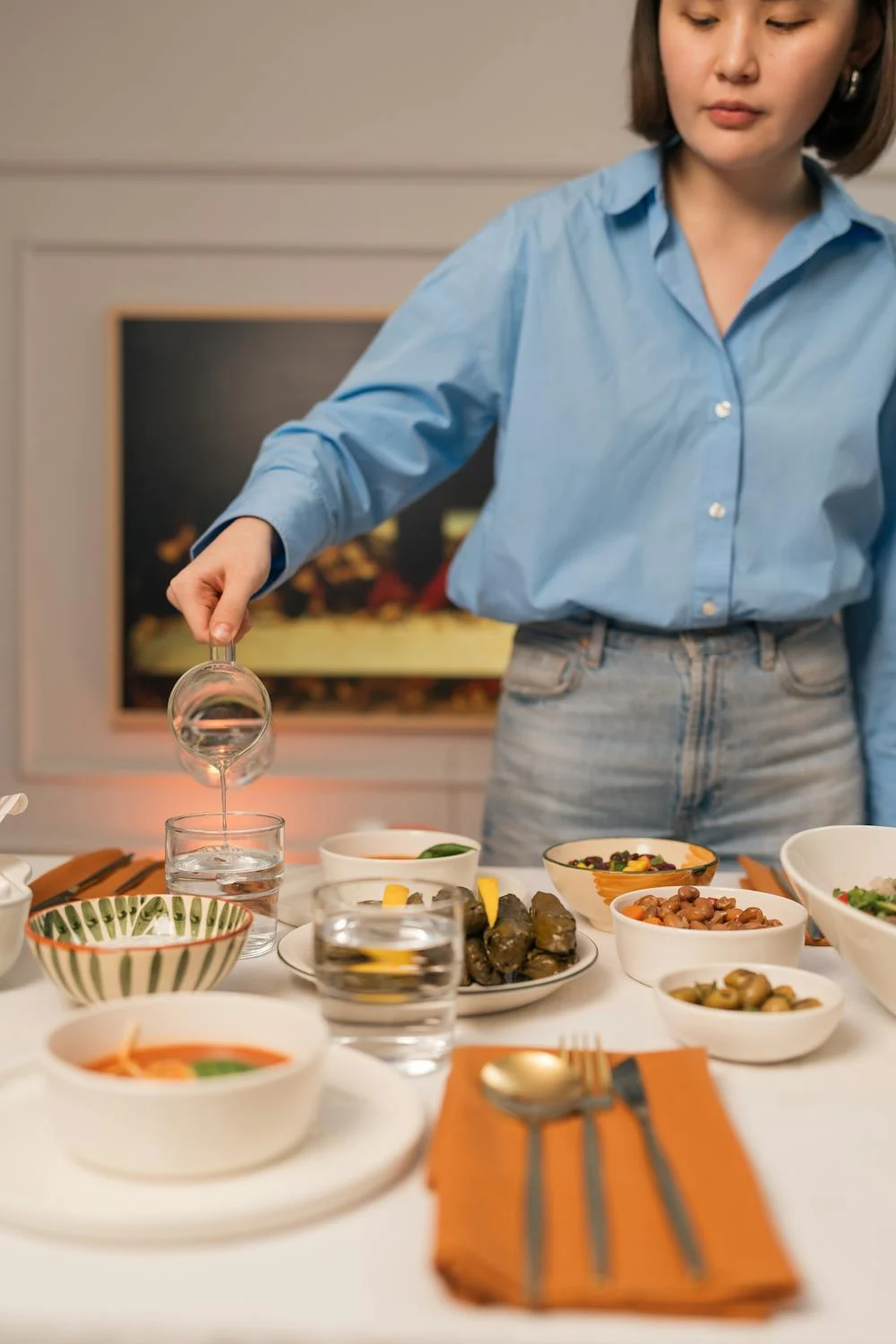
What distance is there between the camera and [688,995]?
34.3 inches

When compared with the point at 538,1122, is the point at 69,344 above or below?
above

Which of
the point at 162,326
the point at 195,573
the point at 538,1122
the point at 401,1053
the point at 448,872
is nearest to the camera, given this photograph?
the point at 538,1122

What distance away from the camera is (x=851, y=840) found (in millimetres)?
1127

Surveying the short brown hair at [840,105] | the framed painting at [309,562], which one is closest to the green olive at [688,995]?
the short brown hair at [840,105]

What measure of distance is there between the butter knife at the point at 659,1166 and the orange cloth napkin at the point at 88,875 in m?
0.59

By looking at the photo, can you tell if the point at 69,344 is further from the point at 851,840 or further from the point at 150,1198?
the point at 150,1198

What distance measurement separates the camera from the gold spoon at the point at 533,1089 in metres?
0.70

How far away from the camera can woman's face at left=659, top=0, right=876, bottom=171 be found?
1475 millimetres

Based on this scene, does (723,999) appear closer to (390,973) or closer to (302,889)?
(390,973)

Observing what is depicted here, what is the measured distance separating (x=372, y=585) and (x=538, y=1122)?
2.71 meters

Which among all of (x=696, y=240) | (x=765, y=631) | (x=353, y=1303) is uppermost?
(x=696, y=240)

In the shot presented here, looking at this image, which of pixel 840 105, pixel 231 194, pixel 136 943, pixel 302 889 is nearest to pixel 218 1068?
pixel 136 943

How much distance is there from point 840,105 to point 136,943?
4.69 ft

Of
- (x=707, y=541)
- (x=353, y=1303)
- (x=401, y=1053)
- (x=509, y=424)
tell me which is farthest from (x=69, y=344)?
(x=353, y=1303)
